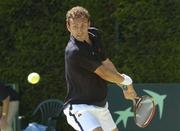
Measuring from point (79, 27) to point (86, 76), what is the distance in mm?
418

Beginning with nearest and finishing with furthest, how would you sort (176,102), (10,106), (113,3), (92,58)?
1. (92,58)
2. (10,106)
3. (176,102)
4. (113,3)

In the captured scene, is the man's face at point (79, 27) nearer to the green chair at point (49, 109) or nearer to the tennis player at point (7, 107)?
the tennis player at point (7, 107)

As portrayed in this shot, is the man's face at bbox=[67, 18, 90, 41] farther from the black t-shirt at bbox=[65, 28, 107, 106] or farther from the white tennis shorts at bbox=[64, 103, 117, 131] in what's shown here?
the white tennis shorts at bbox=[64, 103, 117, 131]

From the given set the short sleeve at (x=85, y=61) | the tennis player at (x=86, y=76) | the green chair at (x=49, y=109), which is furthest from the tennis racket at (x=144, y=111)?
the green chair at (x=49, y=109)

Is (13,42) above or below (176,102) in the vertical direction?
above

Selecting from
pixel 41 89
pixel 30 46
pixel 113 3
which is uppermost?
pixel 113 3

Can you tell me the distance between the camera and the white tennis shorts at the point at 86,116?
5066 mm

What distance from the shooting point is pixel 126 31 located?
26.1ft

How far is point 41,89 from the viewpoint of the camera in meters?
8.17

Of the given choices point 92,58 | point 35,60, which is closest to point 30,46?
point 35,60

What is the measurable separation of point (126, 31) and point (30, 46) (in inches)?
50.5

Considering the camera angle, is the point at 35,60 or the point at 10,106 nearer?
the point at 10,106

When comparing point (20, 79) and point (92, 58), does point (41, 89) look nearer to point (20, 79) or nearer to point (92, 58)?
point (20, 79)

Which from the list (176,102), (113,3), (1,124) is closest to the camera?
(1,124)
